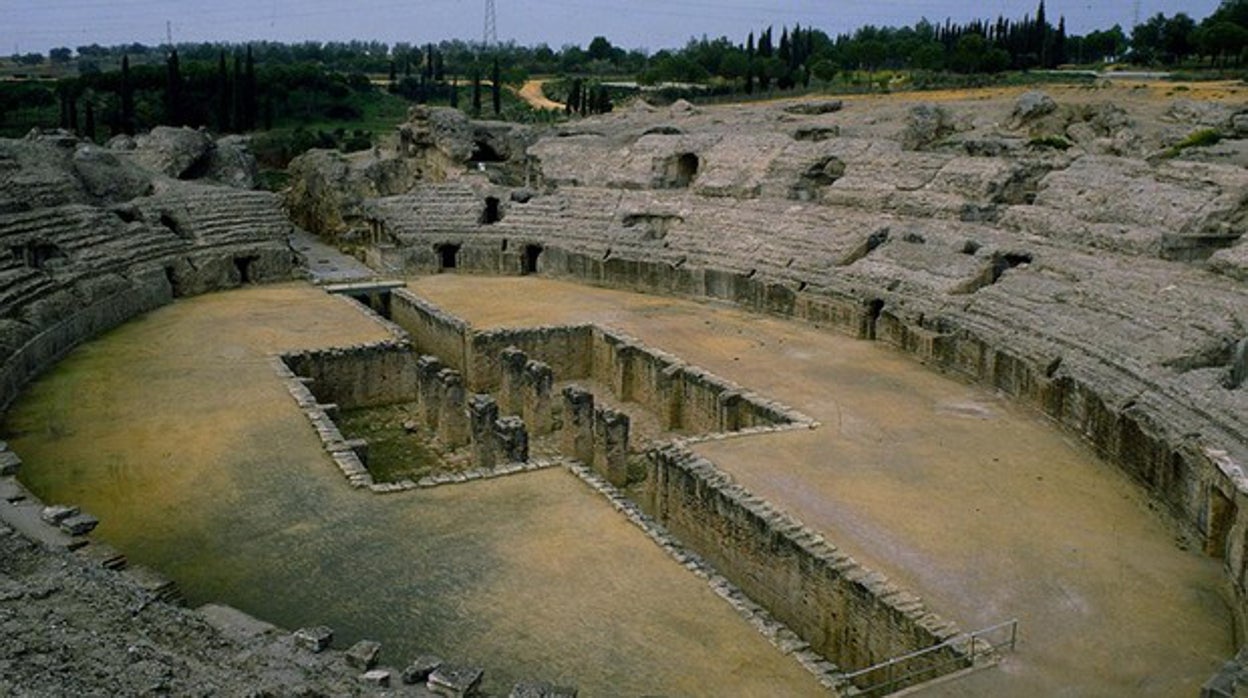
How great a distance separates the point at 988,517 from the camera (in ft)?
36.3

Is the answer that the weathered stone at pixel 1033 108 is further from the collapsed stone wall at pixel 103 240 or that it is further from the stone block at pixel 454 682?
the stone block at pixel 454 682

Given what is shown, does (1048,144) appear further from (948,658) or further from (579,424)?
(948,658)

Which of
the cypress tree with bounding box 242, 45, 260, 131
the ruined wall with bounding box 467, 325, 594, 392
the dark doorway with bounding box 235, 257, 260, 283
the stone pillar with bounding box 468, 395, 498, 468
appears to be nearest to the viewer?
the stone pillar with bounding box 468, 395, 498, 468

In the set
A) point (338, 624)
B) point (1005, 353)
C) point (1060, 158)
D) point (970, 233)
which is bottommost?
point (338, 624)

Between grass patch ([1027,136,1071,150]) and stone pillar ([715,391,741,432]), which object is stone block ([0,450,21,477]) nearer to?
stone pillar ([715,391,741,432])

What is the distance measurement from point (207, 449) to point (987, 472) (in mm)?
8907

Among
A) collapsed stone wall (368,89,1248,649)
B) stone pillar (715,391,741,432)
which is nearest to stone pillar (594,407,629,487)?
stone pillar (715,391,741,432)

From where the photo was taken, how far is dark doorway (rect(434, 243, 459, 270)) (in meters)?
24.4

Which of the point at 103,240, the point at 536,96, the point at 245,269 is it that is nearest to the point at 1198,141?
the point at 245,269

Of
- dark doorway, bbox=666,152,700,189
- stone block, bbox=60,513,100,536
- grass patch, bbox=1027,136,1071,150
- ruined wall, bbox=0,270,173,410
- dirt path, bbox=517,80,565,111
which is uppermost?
dirt path, bbox=517,80,565,111

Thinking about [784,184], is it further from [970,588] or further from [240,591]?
[240,591]

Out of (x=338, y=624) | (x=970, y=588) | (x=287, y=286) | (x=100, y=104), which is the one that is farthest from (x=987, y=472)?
(x=100, y=104)

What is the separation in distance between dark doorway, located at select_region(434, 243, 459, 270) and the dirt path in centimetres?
3287

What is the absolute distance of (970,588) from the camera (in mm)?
9602
